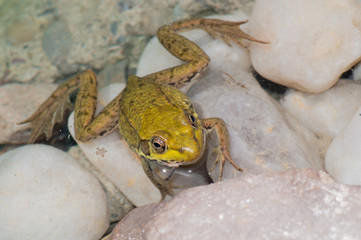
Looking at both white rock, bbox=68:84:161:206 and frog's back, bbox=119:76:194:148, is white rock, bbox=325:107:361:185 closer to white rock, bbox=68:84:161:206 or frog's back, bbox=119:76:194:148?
frog's back, bbox=119:76:194:148

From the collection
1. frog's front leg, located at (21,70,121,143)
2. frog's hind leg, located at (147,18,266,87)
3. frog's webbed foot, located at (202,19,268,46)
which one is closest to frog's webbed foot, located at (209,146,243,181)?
frog's hind leg, located at (147,18,266,87)

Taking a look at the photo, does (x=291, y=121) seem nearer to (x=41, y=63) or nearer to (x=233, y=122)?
(x=233, y=122)

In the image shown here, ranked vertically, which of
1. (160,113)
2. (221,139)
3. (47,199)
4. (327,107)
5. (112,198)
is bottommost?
(112,198)

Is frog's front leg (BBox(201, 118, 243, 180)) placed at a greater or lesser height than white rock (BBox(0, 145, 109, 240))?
greater

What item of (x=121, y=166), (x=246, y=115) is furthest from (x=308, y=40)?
A: (x=121, y=166)

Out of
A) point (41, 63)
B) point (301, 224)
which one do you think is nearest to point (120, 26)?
point (41, 63)

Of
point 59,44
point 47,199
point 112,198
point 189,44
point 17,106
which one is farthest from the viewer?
point 59,44

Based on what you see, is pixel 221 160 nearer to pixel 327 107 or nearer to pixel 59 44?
pixel 327 107
